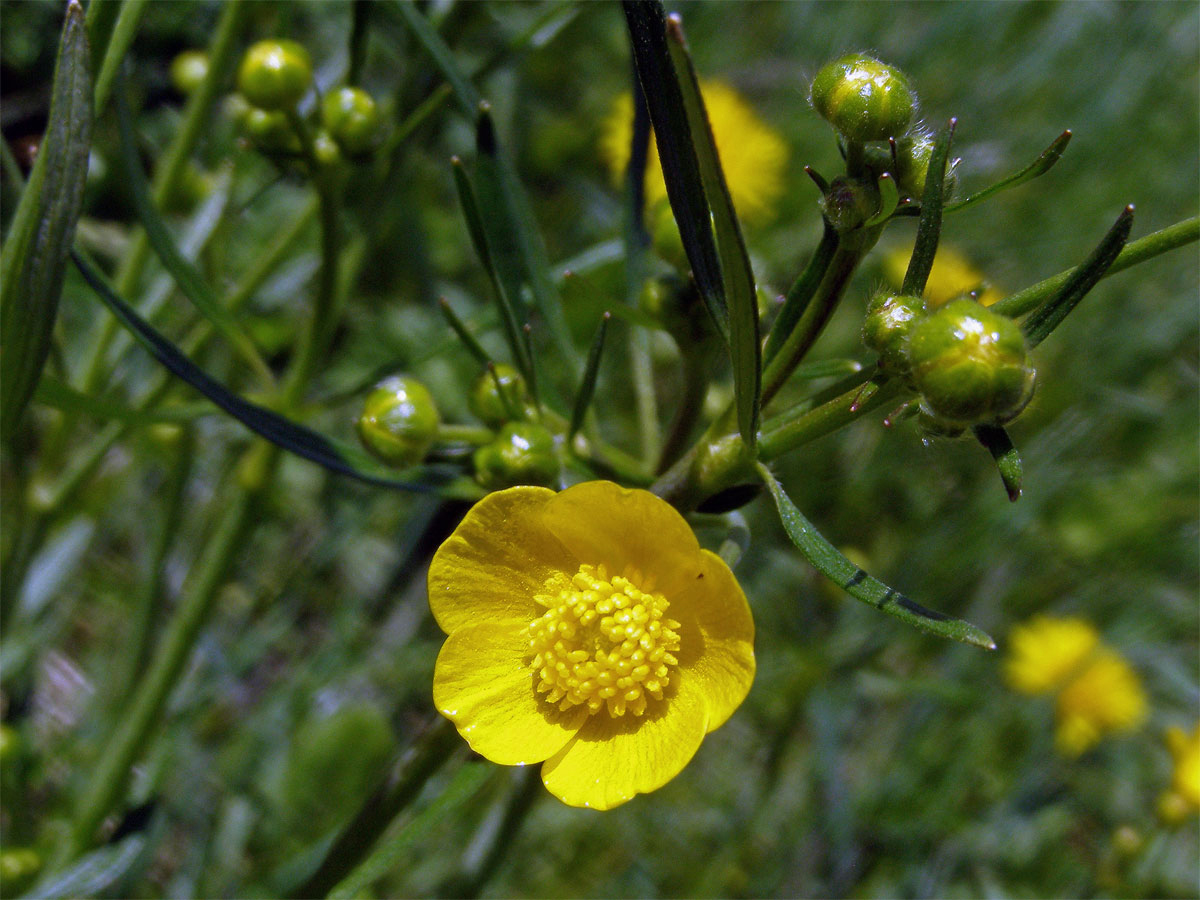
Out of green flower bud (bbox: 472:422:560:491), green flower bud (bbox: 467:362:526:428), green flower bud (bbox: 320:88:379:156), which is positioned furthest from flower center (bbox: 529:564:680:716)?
green flower bud (bbox: 320:88:379:156)

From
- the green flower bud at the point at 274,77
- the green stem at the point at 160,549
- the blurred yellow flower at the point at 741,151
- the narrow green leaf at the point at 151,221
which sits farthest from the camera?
the blurred yellow flower at the point at 741,151

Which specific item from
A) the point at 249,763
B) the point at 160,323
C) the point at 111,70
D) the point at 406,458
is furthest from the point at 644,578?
the point at 249,763

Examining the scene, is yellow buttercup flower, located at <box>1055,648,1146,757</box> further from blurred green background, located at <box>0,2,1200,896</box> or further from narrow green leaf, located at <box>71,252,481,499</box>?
narrow green leaf, located at <box>71,252,481,499</box>

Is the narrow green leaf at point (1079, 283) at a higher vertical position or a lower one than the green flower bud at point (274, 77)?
lower

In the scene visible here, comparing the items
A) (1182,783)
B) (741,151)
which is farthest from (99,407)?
(1182,783)

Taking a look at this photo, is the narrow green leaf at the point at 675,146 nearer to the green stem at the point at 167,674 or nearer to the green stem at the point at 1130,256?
the green stem at the point at 1130,256

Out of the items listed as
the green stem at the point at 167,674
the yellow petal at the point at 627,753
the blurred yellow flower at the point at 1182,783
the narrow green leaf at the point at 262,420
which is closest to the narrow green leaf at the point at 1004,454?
the yellow petal at the point at 627,753
